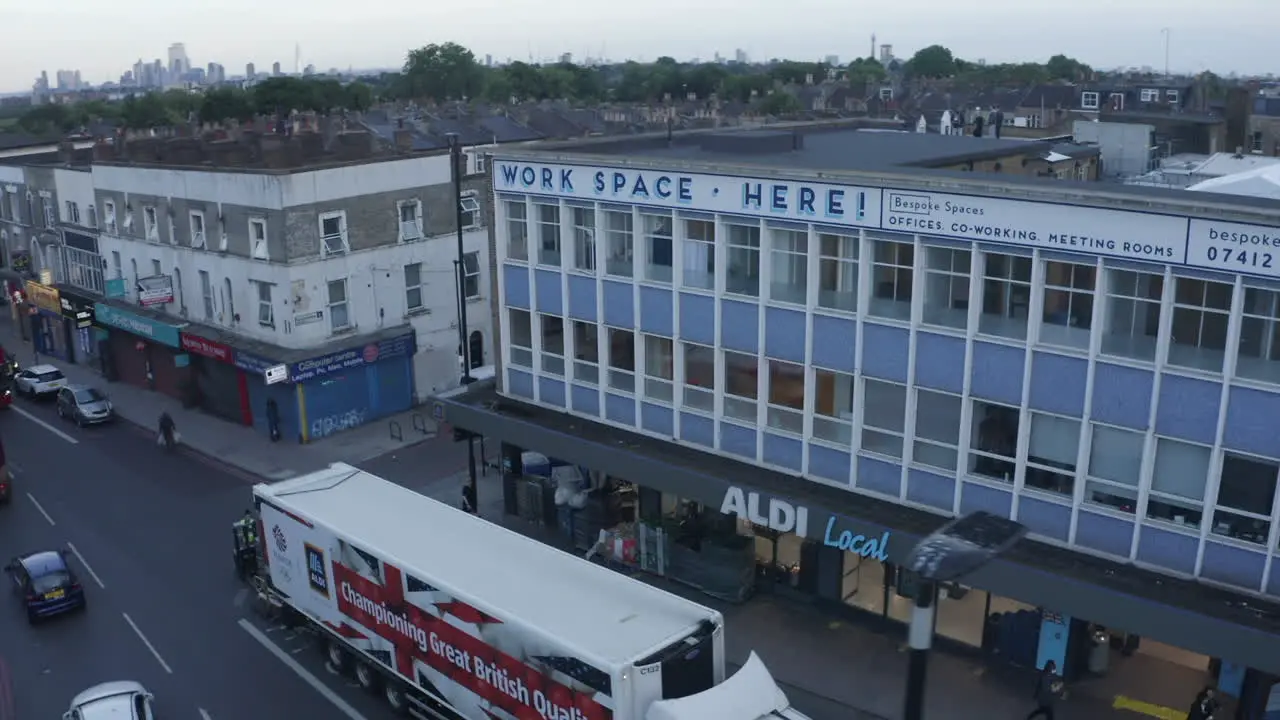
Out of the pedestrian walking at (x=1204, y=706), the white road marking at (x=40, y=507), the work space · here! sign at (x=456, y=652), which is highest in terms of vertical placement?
the work space · here! sign at (x=456, y=652)

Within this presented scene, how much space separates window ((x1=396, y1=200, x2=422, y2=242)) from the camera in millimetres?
37656

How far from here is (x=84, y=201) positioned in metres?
45.7

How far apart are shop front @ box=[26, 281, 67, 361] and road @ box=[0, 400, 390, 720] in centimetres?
1352

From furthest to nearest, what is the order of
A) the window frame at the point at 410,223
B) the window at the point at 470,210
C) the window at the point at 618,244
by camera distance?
the window at the point at 470,210
the window frame at the point at 410,223
the window at the point at 618,244

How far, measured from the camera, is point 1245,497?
16.7m

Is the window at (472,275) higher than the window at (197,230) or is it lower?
lower

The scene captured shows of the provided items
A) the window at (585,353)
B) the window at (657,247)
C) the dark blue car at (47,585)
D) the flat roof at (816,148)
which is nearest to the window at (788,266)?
the window at (657,247)

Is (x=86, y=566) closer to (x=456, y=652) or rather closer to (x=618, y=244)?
(x=456, y=652)

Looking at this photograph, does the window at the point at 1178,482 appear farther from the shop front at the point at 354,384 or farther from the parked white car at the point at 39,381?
the parked white car at the point at 39,381

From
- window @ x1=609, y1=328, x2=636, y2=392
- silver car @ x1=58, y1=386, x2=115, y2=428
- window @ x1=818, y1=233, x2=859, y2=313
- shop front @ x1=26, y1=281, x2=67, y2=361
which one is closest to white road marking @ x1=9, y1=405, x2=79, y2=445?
silver car @ x1=58, y1=386, x2=115, y2=428

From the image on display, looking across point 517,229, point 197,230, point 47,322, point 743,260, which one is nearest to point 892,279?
point 743,260

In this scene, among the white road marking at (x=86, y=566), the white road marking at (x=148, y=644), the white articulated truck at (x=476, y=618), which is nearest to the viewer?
the white articulated truck at (x=476, y=618)

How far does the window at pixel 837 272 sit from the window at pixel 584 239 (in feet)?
20.3

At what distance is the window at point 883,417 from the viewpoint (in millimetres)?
20500
